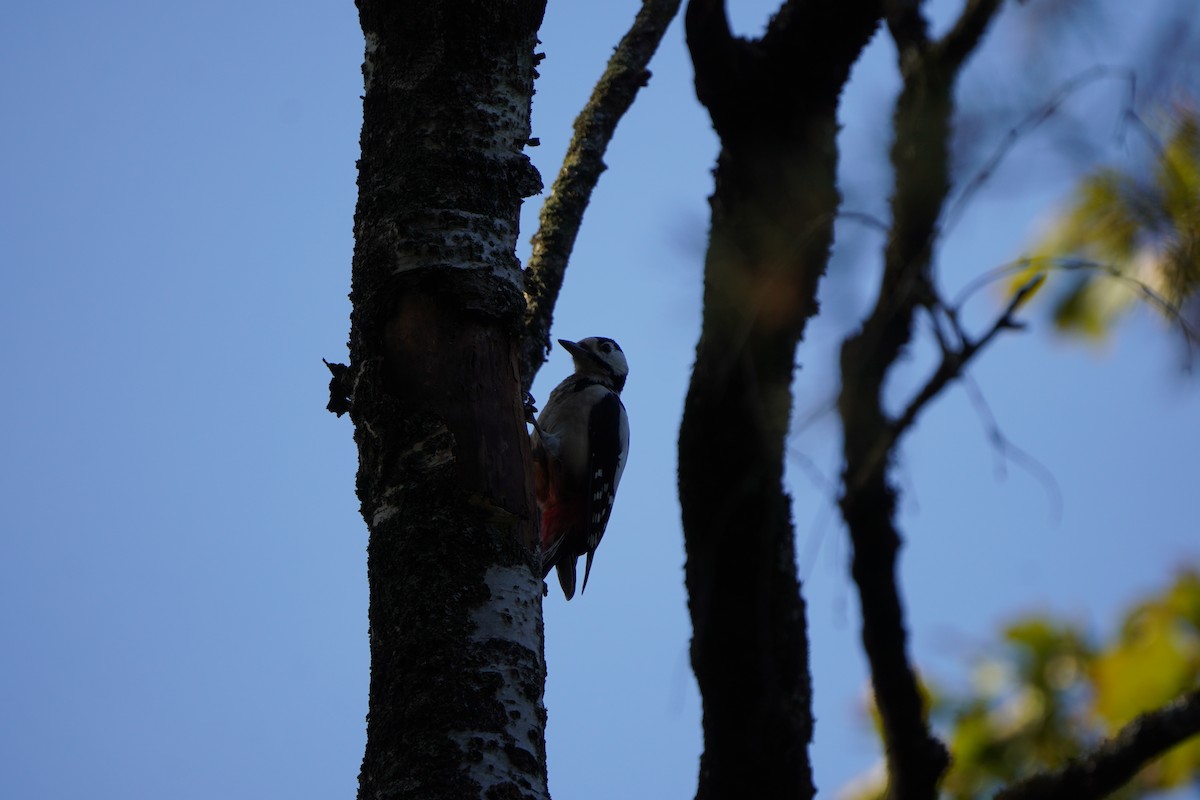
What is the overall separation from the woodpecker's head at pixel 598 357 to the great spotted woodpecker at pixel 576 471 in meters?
0.52

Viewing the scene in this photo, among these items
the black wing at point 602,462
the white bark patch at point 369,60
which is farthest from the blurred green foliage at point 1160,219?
the black wing at point 602,462

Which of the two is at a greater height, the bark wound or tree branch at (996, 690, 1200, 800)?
the bark wound

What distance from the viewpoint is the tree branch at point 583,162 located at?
379cm

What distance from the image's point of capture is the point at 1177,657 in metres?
5.72

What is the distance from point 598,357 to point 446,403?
12.8ft

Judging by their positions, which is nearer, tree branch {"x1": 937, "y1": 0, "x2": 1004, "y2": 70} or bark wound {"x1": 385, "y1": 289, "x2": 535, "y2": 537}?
Answer: tree branch {"x1": 937, "y1": 0, "x2": 1004, "y2": 70}

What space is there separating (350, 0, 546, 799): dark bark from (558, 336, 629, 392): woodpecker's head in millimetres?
3530

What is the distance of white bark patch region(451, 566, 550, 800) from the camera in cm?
207

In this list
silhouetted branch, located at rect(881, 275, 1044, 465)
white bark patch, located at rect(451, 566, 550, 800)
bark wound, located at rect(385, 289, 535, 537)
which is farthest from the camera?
bark wound, located at rect(385, 289, 535, 537)

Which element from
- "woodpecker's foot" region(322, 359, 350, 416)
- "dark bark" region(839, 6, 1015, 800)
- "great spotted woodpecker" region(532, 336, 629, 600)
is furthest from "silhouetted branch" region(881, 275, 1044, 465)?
"great spotted woodpecker" region(532, 336, 629, 600)

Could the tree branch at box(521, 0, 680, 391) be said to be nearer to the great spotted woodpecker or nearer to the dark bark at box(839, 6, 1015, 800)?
the great spotted woodpecker

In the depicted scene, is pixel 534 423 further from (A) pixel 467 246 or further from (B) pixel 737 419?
(B) pixel 737 419

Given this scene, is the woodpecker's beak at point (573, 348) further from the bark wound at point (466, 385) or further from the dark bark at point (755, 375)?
the dark bark at point (755, 375)

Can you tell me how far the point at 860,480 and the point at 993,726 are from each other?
4.75 metres
